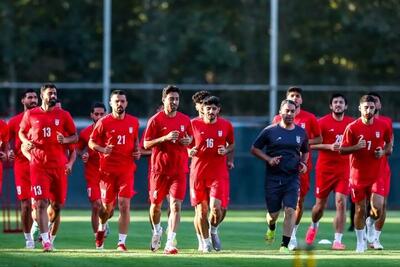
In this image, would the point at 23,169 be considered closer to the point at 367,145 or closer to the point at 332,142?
the point at 332,142

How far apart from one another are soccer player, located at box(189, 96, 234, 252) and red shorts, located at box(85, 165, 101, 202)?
238 cm

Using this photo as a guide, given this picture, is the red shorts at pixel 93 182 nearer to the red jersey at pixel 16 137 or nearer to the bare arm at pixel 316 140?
the red jersey at pixel 16 137

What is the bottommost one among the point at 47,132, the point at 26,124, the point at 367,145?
the point at 367,145

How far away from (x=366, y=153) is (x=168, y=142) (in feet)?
9.88

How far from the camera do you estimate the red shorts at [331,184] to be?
25172 mm

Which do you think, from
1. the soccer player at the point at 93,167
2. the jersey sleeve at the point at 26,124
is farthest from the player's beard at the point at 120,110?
the soccer player at the point at 93,167

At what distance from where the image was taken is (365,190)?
78.0ft


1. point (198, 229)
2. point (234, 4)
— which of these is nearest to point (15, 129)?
point (198, 229)

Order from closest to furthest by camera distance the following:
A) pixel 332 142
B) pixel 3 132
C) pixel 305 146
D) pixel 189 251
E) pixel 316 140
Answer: pixel 305 146 < pixel 189 251 < pixel 316 140 < pixel 3 132 < pixel 332 142

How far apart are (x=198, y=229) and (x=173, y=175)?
87cm

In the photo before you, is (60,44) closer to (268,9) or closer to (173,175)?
(268,9)

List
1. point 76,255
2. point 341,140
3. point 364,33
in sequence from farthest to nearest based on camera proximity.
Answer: point 364,33 → point 341,140 → point 76,255

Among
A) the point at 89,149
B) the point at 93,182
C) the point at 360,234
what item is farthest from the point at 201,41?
the point at 360,234

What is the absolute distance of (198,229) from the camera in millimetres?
23250
